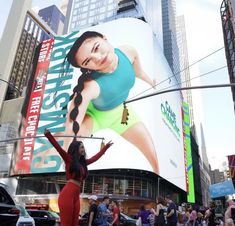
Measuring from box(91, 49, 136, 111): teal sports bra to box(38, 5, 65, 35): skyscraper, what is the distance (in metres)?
138

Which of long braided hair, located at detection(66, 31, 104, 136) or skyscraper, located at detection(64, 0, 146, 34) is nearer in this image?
long braided hair, located at detection(66, 31, 104, 136)

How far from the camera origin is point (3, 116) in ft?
205

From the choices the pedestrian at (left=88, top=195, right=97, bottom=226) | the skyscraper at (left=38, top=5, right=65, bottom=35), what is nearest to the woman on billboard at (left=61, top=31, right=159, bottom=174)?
the pedestrian at (left=88, top=195, right=97, bottom=226)

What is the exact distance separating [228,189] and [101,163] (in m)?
19.1

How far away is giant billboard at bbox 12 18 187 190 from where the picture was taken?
143 ft

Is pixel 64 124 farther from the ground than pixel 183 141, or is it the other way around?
pixel 183 141

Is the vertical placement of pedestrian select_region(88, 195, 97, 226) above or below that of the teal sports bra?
below

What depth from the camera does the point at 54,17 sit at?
17950 centimetres

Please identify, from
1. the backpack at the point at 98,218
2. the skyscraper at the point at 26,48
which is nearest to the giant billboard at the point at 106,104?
the backpack at the point at 98,218

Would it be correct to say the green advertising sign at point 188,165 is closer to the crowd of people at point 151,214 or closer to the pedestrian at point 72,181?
the crowd of people at point 151,214

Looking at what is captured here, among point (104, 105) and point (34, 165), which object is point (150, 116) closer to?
point (104, 105)

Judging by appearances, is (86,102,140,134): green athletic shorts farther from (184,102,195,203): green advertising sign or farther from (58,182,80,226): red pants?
(58,182,80,226): red pants

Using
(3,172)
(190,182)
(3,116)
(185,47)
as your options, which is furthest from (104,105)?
(185,47)

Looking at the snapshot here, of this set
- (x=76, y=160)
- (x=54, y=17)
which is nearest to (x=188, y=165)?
(x=76, y=160)
